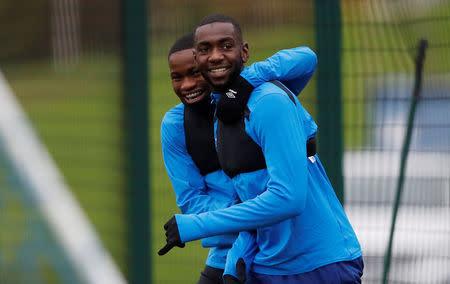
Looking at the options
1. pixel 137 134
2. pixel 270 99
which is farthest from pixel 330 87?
pixel 270 99

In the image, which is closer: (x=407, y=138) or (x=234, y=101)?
(x=234, y=101)

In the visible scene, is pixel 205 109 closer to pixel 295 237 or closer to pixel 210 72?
pixel 210 72

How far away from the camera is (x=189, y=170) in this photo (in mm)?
3252

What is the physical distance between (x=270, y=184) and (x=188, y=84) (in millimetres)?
794

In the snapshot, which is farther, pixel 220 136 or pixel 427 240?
pixel 427 240

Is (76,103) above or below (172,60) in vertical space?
below

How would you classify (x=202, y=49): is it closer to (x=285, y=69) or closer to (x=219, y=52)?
(x=219, y=52)

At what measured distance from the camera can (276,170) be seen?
2.49 metres

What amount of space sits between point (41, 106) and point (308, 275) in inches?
133

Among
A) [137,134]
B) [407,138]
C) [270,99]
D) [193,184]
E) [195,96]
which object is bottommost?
[137,134]

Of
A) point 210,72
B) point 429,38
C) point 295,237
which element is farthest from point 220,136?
point 429,38

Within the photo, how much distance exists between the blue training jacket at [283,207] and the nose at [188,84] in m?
0.49

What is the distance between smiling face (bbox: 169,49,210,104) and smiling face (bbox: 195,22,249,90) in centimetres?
45

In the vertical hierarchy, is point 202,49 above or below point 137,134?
above
